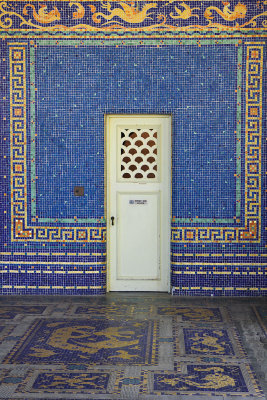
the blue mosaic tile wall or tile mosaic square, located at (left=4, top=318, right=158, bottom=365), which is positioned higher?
the blue mosaic tile wall

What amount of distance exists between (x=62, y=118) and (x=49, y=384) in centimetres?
356

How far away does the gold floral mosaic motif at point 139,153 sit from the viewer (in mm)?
6887

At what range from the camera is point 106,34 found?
6707 millimetres

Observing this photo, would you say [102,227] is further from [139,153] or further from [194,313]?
[194,313]

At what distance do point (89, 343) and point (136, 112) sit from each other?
115 inches

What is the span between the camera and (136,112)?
675 cm

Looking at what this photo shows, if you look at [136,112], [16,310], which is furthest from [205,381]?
[136,112]

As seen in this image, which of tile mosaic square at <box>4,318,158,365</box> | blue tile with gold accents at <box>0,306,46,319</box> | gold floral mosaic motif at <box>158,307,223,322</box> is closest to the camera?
tile mosaic square at <box>4,318,158,365</box>

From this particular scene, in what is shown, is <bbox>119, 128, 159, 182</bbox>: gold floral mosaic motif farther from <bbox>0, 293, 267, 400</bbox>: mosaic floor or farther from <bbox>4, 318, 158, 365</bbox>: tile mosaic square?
<bbox>4, 318, 158, 365</bbox>: tile mosaic square

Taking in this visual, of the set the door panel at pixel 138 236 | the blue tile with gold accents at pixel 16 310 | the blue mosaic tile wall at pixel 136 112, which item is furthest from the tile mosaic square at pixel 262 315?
the blue tile with gold accents at pixel 16 310

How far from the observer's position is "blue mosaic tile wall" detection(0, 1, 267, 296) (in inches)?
263

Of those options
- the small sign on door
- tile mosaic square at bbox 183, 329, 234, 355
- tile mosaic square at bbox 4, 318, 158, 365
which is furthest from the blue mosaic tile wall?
tile mosaic square at bbox 183, 329, 234, 355

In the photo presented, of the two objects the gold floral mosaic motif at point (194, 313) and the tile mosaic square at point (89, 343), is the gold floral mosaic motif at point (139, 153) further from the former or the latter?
the tile mosaic square at point (89, 343)

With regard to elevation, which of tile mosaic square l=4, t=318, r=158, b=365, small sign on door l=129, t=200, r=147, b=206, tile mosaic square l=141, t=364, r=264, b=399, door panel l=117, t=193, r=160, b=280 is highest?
small sign on door l=129, t=200, r=147, b=206
